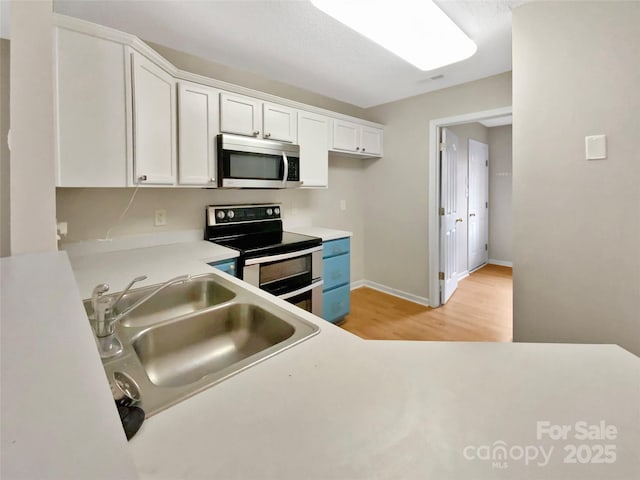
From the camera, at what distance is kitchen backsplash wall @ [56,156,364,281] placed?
201cm

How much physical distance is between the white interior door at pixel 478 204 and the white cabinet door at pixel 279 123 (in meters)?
3.37

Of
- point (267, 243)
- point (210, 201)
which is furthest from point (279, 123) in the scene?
point (267, 243)

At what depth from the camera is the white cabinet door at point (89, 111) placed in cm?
150

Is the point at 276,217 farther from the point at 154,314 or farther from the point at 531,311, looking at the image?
the point at 531,311

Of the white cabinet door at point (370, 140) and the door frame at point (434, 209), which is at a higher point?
the white cabinet door at point (370, 140)

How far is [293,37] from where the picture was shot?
2.20 meters

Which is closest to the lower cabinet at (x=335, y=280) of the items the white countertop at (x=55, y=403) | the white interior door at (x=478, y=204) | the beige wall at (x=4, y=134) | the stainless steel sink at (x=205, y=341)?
the stainless steel sink at (x=205, y=341)

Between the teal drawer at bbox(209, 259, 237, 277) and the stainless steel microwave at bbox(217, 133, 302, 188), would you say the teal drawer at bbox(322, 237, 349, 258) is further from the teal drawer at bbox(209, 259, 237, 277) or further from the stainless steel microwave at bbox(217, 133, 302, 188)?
the teal drawer at bbox(209, 259, 237, 277)

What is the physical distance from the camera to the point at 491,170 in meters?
5.62

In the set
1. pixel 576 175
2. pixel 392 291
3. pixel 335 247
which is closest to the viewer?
pixel 576 175

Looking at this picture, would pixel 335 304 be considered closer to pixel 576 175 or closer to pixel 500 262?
pixel 576 175

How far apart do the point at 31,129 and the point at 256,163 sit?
1.45 metres

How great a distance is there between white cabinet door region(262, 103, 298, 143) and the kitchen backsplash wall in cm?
57

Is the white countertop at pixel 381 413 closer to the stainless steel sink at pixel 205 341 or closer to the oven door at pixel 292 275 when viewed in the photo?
the stainless steel sink at pixel 205 341
